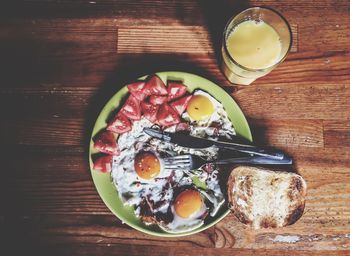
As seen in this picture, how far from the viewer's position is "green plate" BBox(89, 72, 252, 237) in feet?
4.90

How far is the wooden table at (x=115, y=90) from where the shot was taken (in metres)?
→ 1.61

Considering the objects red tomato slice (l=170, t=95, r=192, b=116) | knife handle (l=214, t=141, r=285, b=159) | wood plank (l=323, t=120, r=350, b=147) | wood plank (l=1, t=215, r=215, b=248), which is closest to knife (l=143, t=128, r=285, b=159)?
knife handle (l=214, t=141, r=285, b=159)

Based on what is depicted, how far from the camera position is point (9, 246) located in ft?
5.28

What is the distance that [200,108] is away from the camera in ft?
5.07

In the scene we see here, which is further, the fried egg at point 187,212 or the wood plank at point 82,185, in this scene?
the wood plank at point 82,185

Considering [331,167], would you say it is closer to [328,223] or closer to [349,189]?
[349,189]

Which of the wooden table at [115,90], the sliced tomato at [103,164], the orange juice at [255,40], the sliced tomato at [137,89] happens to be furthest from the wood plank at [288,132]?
the sliced tomato at [103,164]

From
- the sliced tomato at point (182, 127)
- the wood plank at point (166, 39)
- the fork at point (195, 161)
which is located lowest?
the fork at point (195, 161)

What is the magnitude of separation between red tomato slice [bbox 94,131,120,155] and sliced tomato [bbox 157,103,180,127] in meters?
0.19

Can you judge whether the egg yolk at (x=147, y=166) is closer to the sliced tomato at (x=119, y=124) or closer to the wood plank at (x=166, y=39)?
the sliced tomato at (x=119, y=124)

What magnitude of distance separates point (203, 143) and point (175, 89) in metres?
0.23

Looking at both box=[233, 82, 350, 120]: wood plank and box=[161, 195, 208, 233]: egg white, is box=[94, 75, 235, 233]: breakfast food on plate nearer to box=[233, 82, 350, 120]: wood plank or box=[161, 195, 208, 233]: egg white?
box=[161, 195, 208, 233]: egg white

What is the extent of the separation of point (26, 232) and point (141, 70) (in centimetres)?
80

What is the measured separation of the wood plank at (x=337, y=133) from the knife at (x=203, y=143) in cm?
24
